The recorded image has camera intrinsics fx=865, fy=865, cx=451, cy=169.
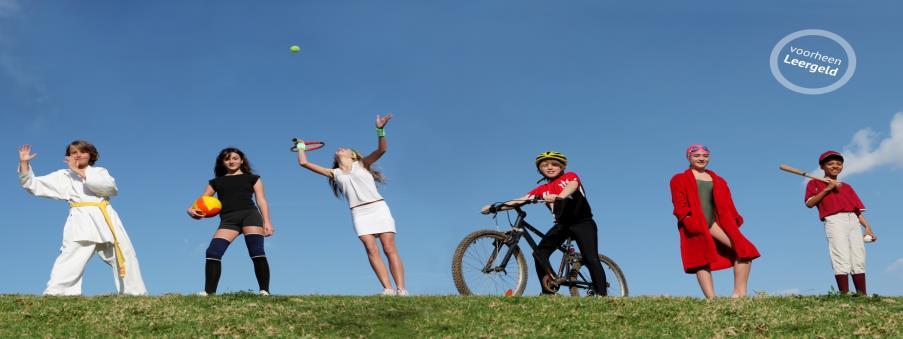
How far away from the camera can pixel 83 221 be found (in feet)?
42.6

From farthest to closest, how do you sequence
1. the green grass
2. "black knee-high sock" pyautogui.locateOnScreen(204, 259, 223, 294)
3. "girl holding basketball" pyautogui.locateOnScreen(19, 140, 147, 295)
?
"girl holding basketball" pyautogui.locateOnScreen(19, 140, 147, 295), "black knee-high sock" pyautogui.locateOnScreen(204, 259, 223, 294), the green grass

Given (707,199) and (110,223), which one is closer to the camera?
(707,199)

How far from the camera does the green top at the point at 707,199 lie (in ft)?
40.2

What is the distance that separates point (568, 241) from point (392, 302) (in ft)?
11.1

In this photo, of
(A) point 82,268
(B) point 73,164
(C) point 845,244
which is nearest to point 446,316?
(A) point 82,268

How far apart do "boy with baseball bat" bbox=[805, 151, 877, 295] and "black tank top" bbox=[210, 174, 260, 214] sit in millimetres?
8790

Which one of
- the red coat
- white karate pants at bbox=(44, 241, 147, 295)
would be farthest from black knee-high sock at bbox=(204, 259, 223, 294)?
the red coat

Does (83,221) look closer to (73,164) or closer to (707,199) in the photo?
(73,164)

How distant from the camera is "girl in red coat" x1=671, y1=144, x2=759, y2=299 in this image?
12.1m

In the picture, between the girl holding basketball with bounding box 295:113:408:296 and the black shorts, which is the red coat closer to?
the girl holding basketball with bounding box 295:113:408:296

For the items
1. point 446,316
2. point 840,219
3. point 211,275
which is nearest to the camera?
point 446,316

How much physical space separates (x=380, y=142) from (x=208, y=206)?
2.67 metres

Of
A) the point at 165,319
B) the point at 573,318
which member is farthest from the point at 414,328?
the point at 165,319

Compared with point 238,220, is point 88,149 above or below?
above
